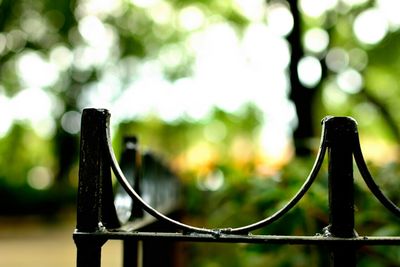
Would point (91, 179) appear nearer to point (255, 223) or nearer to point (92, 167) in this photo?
point (92, 167)

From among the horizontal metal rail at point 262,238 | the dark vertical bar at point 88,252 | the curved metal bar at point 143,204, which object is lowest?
the dark vertical bar at point 88,252

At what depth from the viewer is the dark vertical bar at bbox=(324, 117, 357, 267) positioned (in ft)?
3.86

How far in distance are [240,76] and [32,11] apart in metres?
7.89

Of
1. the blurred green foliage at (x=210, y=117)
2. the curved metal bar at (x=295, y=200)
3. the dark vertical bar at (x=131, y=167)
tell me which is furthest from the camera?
the blurred green foliage at (x=210, y=117)

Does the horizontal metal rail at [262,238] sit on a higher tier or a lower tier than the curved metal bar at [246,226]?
lower

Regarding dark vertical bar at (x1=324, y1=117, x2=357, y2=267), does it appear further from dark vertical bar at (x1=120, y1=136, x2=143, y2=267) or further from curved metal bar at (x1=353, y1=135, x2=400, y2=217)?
dark vertical bar at (x1=120, y1=136, x2=143, y2=267)

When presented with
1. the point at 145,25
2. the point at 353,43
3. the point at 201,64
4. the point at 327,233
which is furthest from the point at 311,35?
the point at 145,25

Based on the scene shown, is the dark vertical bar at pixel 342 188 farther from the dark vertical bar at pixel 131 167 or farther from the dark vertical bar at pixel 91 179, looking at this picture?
the dark vertical bar at pixel 131 167

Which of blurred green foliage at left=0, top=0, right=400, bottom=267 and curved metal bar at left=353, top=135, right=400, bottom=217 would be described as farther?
blurred green foliage at left=0, top=0, right=400, bottom=267

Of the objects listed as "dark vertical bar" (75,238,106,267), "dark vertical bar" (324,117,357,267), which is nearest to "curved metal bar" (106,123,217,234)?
"dark vertical bar" (75,238,106,267)

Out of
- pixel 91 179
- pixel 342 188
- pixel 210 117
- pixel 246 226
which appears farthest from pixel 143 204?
pixel 210 117

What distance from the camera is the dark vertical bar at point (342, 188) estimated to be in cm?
118

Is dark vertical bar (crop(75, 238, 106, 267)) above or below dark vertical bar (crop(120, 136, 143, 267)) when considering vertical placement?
below

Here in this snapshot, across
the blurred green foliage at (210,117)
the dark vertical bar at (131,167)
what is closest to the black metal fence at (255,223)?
the dark vertical bar at (131,167)
